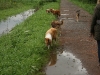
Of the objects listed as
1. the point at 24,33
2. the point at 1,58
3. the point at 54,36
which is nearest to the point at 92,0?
the point at 24,33

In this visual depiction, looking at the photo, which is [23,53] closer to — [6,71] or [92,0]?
[6,71]

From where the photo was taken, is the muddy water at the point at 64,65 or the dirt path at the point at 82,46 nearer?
the muddy water at the point at 64,65

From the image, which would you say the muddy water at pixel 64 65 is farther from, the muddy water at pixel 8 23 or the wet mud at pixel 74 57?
the muddy water at pixel 8 23

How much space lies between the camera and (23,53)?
888 centimetres

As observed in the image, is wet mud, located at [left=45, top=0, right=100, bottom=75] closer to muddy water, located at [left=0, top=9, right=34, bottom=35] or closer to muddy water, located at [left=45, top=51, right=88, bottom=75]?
muddy water, located at [left=45, top=51, right=88, bottom=75]

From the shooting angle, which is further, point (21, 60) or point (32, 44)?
point (32, 44)

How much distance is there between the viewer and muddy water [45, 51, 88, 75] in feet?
24.2

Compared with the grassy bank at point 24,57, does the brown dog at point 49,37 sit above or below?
above

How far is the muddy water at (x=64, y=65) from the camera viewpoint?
7.39 meters

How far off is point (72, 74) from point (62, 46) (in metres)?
3.34

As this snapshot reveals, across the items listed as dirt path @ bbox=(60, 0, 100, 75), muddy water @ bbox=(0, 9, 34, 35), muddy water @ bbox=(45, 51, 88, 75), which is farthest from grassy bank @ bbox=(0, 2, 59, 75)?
muddy water @ bbox=(0, 9, 34, 35)

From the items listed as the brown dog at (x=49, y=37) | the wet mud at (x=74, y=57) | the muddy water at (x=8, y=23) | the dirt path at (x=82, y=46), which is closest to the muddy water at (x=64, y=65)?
the wet mud at (x=74, y=57)

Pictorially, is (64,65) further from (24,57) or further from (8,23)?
(8,23)

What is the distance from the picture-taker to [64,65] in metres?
8.05
